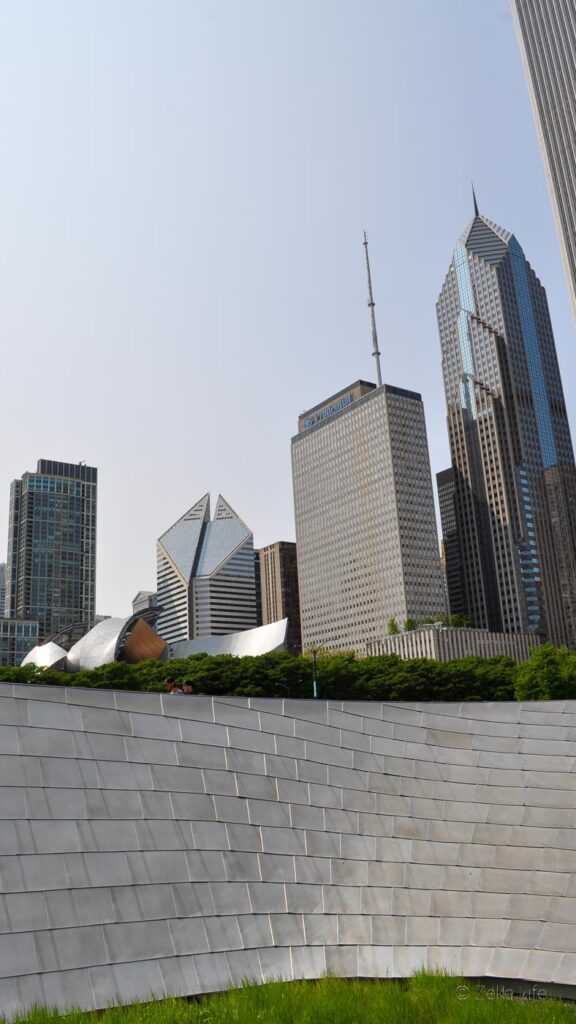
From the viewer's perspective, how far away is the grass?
10305 millimetres

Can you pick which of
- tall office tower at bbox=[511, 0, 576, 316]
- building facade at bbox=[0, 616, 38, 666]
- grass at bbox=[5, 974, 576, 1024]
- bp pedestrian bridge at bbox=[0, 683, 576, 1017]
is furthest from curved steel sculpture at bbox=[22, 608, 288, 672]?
grass at bbox=[5, 974, 576, 1024]

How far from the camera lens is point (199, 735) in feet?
54.6

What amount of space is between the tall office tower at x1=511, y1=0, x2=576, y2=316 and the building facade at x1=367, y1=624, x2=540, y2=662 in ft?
223

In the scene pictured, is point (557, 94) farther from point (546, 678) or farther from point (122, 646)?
point (122, 646)

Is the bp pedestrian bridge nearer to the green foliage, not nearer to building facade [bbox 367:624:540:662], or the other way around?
the green foliage

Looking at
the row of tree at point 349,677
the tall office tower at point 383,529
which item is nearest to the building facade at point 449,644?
the tall office tower at point 383,529

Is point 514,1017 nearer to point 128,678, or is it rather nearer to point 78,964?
point 78,964

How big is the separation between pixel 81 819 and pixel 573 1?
126150 millimetres

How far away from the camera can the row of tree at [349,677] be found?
208 feet

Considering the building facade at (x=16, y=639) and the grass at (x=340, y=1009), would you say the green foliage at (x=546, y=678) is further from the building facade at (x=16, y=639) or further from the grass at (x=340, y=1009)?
the building facade at (x=16, y=639)

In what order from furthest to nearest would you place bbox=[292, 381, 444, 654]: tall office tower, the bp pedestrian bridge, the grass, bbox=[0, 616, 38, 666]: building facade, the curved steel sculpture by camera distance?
1. bbox=[292, 381, 444, 654]: tall office tower
2. bbox=[0, 616, 38, 666]: building facade
3. the curved steel sculpture
4. the bp pedestrian bridge
5. the grass

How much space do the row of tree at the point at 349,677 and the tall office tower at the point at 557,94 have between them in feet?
186

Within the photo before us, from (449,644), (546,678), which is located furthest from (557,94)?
(449,644)

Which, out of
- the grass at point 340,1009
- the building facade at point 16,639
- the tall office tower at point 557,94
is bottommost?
the grass at point 340,1009
